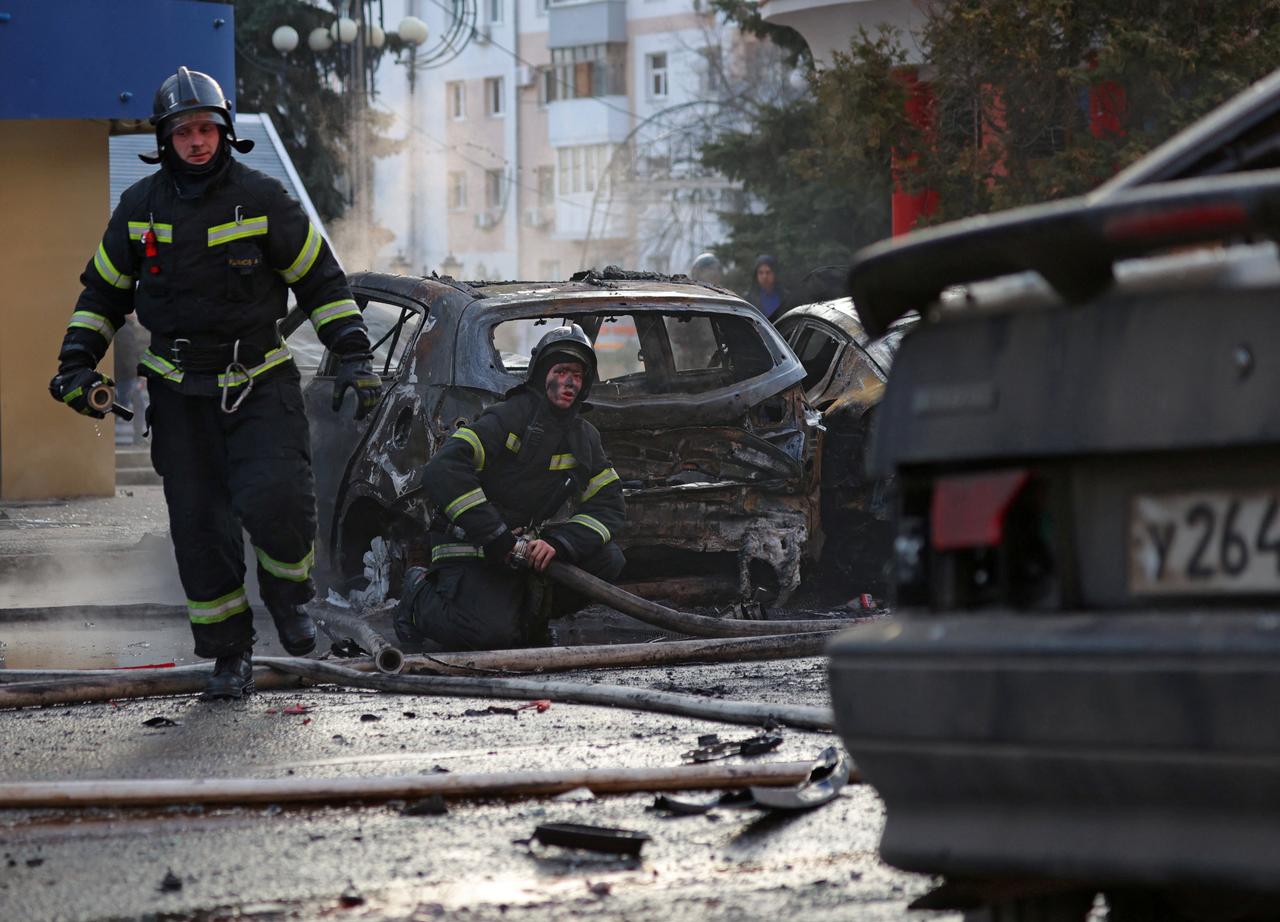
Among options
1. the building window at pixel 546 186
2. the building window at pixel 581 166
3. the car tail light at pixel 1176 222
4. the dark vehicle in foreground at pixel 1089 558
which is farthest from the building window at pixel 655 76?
the car tail light at pixel 1176 222

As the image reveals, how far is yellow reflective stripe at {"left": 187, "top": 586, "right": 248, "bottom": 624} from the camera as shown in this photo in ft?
22.0

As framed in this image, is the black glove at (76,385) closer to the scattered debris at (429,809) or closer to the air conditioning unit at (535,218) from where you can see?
the scattered debris at (429,809)

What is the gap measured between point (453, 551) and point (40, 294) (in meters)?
10.7

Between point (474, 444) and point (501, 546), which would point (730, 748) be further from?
point (474, 444)

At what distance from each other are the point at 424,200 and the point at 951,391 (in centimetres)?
7477

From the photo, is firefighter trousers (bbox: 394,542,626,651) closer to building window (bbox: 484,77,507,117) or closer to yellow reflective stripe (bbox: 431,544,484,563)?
yellow reflective stripe (bbox: 431,544,484,563)

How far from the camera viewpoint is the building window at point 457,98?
73812mm

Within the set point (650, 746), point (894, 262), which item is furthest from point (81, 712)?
point (894, 262)

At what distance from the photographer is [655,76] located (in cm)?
6625

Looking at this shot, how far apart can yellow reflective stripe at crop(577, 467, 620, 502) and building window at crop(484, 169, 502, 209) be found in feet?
212

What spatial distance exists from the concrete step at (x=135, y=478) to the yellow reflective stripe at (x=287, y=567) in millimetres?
14429

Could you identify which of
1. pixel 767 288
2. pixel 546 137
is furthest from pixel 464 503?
pixel 546 137

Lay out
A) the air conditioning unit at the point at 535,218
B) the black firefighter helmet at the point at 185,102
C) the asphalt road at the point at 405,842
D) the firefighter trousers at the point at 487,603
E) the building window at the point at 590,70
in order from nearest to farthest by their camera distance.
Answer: the asphalt road at the point at 405,842 → the black firefighter helmet at the point at 185,102 → the firefighter trousers at the point at 487,603 → the building window at the point at 590,70 → the air conditioning unit at the point at 535,218

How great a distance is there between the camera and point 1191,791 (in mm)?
2736
